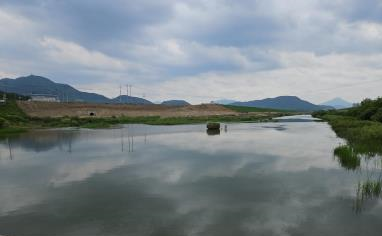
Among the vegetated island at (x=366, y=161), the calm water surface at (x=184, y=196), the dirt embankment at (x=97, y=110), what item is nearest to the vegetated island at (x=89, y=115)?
the dirt embankment at (x=97, y=110)

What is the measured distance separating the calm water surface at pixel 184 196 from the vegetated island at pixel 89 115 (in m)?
44.3

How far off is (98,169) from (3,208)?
10175mm

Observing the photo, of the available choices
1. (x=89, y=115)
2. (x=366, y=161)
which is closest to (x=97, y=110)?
(x=89, y=115)

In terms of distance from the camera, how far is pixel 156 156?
3347 cm

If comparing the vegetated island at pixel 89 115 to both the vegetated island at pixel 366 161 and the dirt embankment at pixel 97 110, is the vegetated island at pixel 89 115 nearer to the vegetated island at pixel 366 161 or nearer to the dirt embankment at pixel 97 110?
the dirt embankment at pixel 97 110

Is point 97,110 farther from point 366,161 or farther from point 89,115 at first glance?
point 366,161

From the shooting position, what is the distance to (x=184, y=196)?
18.9 meters

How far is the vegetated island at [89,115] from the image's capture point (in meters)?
81.4

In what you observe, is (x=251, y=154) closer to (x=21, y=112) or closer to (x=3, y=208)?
(x=3, y=208)

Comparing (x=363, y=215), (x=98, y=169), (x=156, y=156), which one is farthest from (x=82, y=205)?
(x=156, y=156)

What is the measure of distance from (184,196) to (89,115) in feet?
312

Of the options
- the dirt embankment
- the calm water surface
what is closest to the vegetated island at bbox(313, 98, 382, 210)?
the calm water surface

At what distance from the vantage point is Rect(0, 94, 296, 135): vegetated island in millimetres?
81375

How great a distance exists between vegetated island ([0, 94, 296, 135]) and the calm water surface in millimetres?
44283
